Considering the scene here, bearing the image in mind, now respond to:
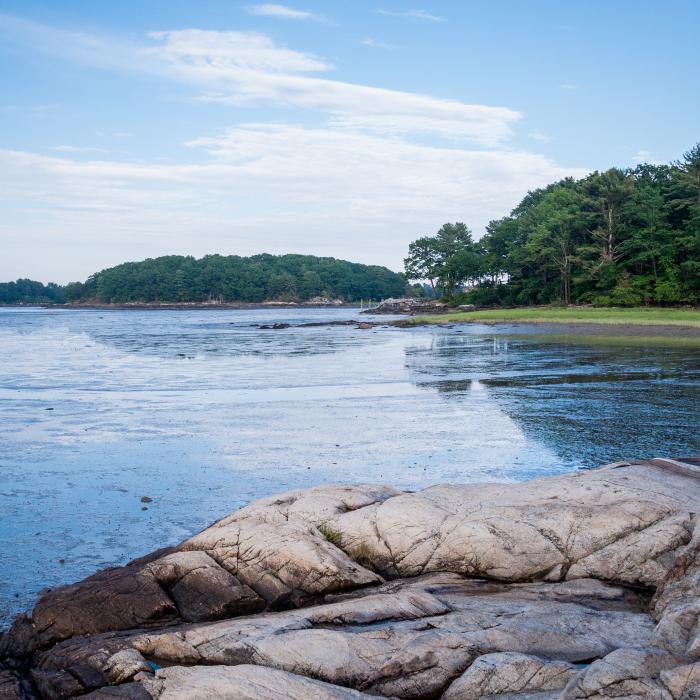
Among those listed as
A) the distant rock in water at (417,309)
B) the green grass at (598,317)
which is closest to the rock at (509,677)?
the green grass at (598,317)

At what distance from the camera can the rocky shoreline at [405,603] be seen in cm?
528

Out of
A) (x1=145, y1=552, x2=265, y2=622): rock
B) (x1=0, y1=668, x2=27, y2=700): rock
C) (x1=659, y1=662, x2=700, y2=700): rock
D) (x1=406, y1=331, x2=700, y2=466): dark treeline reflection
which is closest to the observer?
(x1=659, y1=662, x2=700, y2=700): rock

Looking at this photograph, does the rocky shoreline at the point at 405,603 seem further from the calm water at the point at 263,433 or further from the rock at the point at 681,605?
the calm water at the point at 263,433

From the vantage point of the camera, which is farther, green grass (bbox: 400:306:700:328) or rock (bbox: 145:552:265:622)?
green grass (bbox: 400:306:700:328)

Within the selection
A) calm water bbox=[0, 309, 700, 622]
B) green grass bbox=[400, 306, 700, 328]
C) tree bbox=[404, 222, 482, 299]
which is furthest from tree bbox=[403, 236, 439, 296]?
calm water bbox=[0, 309, 700, 622]

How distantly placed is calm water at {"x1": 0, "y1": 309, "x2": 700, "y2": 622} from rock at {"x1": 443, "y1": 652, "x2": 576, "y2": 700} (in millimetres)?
4556

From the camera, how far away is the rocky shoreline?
17.3ft

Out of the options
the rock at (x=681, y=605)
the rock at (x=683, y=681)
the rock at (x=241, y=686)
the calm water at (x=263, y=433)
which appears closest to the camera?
the rock at (x=683, y=681)

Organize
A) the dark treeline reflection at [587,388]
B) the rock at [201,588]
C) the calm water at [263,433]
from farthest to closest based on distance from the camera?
the dark treeline reflection at [587,388]
the calm water at [263,433]
the rock at [201,588]

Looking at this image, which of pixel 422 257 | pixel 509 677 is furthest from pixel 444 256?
pixel 509 677

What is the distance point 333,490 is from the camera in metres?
8.82

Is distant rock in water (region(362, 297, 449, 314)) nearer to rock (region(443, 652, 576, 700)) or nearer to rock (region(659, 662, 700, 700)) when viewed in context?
rock (region(443, 652, 576, 700))

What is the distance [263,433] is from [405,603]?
410 inches

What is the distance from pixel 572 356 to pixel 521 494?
28.0 meters
